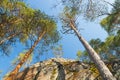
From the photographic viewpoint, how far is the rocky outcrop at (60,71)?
13.2 meters

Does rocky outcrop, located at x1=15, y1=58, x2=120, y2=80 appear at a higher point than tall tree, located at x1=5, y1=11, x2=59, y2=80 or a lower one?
lower

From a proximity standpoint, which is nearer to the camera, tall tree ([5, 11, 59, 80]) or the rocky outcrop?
the rocky outcrop

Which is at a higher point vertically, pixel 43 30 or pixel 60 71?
pixel 43 30

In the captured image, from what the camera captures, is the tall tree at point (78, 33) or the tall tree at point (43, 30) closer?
the tall tree at point (78, 33)

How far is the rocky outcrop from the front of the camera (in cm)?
1320

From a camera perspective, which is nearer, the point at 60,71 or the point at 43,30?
the point at 60,71

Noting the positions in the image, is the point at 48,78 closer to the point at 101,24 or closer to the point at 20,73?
the point at 20,73

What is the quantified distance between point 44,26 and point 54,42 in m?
2.08

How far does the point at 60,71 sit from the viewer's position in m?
14.9

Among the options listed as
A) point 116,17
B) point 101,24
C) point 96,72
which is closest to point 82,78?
point 96,72

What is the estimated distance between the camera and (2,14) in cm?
1276

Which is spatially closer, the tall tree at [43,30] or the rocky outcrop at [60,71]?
the rocky outcrop at [60,71]

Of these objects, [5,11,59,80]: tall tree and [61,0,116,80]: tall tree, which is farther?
[5,11,59,80]: tall tree

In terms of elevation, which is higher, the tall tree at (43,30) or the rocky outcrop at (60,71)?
the tall tree at (43,30)
